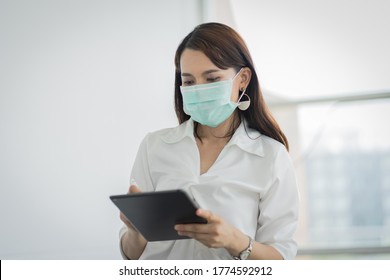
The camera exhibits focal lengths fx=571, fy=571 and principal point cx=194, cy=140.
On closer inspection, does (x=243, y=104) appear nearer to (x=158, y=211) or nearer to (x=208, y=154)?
(x=208, y=154)

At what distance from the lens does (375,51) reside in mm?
2709

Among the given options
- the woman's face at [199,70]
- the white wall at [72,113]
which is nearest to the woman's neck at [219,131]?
the woman's face at [199,70]

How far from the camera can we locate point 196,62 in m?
1.41

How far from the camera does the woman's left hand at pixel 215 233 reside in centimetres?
120

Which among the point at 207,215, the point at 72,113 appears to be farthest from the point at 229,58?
the point at 72,113

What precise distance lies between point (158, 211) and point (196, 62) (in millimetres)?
413

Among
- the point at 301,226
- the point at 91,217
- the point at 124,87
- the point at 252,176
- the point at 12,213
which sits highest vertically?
the point at 124,87

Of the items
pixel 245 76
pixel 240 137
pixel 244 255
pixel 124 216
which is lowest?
pixel 244 255

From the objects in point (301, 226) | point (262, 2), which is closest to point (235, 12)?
point (262, 2)

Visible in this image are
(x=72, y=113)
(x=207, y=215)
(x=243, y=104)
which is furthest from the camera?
(x=72, y=113)

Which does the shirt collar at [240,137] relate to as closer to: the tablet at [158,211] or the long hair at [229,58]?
the long hair at [229,58]

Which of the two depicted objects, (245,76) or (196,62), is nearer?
(196,62)

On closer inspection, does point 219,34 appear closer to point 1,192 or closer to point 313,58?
point 1,192
